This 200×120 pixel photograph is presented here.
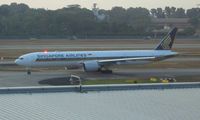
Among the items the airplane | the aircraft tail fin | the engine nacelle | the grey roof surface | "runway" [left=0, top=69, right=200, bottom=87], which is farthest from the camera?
the aircraft tail fin

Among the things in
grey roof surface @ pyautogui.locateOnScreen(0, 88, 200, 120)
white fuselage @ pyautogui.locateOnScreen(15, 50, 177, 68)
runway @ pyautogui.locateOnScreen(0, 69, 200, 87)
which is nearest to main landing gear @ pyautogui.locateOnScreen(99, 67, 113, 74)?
runway @ pyautogui.locateOnScreen(0, 69, 200, 87)

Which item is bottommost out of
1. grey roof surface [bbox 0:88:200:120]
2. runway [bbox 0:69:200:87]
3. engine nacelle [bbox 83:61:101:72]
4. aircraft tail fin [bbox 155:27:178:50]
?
runway [bbox 0:69:200:87]

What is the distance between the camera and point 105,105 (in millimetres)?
20750

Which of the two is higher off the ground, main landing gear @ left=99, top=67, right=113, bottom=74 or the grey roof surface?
the grey roof surface

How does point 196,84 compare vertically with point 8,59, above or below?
above

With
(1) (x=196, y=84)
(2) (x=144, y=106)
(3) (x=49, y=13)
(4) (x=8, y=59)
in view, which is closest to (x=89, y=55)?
(4) (x=8, y=59)

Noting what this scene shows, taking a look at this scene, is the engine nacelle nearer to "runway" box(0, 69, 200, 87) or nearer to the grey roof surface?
"runway" box(0, 69, 200, 87)

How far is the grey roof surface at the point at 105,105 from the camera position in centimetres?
1859

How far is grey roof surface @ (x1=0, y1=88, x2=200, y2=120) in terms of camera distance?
18594mm

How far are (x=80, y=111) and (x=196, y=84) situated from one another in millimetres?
8399

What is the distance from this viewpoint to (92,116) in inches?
729

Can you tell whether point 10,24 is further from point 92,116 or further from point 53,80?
point 92,116

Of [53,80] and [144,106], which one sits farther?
[53,80]

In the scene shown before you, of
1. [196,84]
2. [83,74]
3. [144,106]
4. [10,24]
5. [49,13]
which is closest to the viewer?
[144,106]
